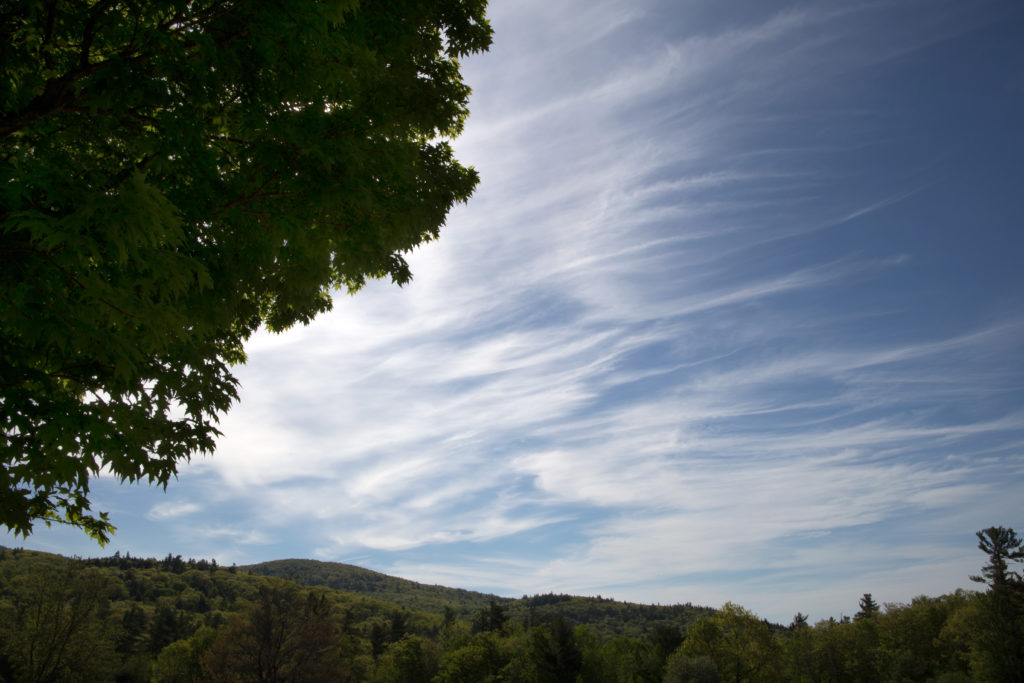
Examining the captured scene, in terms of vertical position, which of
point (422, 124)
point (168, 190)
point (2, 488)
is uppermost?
point (422, 124)

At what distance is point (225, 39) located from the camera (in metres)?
4.60

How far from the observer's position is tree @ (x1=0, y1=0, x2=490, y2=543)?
11.4 ft

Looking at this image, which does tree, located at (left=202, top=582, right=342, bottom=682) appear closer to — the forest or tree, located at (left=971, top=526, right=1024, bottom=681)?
the forest

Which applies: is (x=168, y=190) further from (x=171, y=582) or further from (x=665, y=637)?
(x=171, y=582)

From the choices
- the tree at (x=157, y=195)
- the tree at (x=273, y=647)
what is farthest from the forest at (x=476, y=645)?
the tree at (x=157, y=195)

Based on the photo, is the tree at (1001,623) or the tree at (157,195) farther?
the tree at (1001,623)

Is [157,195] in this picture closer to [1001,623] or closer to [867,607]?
[1001,623]

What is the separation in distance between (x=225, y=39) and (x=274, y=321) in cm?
486

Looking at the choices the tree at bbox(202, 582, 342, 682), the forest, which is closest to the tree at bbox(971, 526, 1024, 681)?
the forest

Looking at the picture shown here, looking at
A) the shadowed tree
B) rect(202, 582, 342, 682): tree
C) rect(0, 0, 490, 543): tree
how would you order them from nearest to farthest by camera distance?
rect(0, 0, 490, 543): tree
rect(202, 582, 342, 682): tree
the shadowed tree

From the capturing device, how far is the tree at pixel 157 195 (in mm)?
Result: 3486

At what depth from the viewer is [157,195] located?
318 cm

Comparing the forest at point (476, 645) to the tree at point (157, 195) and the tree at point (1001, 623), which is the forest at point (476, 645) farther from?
the tree at point (157, 195)

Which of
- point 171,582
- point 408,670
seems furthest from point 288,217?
point 171,582
